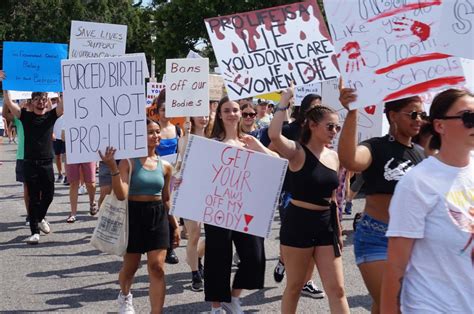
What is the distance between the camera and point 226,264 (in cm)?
552

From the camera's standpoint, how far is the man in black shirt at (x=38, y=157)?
895 cm

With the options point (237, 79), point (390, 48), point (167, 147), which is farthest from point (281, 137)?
point (167, 147)

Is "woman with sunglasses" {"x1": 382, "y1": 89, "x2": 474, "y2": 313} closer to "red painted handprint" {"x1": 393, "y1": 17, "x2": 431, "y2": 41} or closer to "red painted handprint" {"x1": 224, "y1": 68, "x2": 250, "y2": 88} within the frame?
"red painted handprint" {"x1": 393, "y1": 17, "x2": 431, "y2": 41}

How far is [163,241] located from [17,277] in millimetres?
2391

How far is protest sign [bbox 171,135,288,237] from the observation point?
17.6ft

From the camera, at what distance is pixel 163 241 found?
5453 millimetres

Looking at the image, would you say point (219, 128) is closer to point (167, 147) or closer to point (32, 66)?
point (167, 147)

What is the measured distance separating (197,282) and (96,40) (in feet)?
14.0

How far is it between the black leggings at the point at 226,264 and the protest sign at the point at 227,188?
0.66 ft

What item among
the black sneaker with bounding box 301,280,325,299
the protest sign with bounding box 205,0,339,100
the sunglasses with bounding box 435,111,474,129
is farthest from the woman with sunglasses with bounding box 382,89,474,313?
the black sneaker with bounding box 301,280,325,299

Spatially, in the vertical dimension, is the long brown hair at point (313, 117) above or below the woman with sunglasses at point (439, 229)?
above

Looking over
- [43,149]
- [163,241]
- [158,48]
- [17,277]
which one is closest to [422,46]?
[163,241]

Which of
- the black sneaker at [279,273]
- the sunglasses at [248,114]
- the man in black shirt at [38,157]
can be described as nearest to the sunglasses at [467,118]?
the black sneaker at [279,273]

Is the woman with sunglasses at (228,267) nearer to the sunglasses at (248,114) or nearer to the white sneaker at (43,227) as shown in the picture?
the sunglasses at (248,114)
